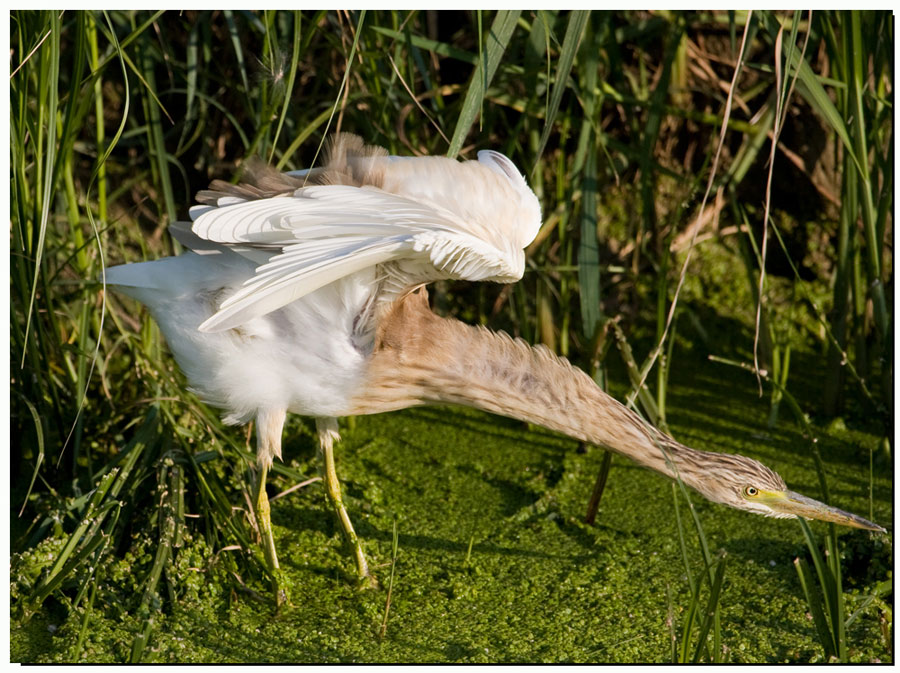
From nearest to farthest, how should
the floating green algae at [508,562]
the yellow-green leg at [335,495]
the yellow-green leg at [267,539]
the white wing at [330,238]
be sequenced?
the white wing at [330,238]
the floating green algae at [508,562]
the yellow-green leg at [267,539]
the yellow-green leg at [335,495]

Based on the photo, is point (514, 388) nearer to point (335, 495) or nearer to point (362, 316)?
point (362, 316)

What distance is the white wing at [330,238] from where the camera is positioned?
70.0 inches

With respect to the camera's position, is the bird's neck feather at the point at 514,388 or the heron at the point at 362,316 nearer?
the heron at the point at 362,316

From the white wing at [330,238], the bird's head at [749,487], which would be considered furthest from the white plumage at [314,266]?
the bird's head at [749,487]

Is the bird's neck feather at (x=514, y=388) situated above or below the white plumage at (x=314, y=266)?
below

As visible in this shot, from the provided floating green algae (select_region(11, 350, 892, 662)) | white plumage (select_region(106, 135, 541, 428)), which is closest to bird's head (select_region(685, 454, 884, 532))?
floating green algae (select_region(11, 350, 892, 662))

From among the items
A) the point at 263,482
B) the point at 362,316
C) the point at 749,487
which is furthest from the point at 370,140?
the point at 749,487

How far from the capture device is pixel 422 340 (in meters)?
2.28

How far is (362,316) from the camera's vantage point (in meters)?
2.20

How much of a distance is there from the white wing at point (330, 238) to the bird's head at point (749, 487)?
75 cm

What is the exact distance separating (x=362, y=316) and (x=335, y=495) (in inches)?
20.6

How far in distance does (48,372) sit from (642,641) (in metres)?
1.56

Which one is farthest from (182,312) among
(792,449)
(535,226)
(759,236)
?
(759,236)

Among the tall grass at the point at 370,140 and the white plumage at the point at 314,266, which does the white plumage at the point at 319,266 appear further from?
the tall grass at the point at 370,140
